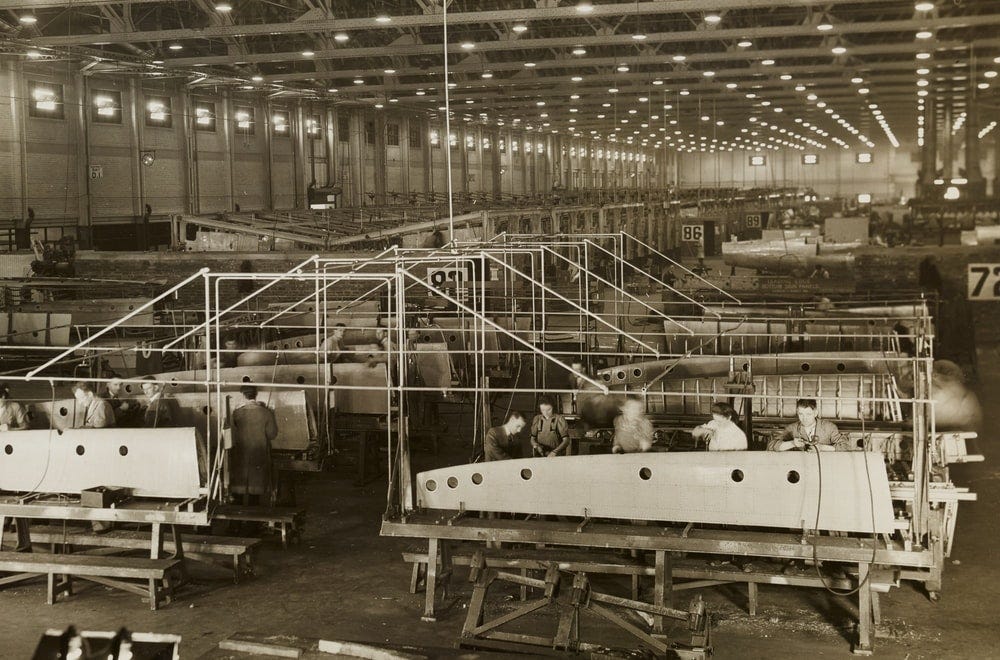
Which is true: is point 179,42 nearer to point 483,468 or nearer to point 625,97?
point 625,97

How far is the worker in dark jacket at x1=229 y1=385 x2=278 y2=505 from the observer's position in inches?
514

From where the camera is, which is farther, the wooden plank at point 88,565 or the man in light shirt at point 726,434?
the man in light shirt at point 726,434

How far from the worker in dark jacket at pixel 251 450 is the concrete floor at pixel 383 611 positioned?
795 millimetres

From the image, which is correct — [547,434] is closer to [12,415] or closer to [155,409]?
[155,409]

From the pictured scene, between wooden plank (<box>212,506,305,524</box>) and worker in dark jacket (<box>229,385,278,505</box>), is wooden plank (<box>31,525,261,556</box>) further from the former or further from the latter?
worker in dark jacket (<box>229,385,278,505</box>)

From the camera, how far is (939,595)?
35.4 ft

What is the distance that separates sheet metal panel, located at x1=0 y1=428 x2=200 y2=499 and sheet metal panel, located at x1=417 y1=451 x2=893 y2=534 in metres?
2.77

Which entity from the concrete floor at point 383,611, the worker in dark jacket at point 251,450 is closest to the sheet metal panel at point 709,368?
the concrete floor at point 383,611

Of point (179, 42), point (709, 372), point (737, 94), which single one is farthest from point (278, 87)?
point (709, 372)

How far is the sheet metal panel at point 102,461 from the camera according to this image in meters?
11.7

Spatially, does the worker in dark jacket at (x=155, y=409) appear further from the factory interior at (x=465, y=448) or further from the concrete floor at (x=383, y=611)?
the concrete floor at (x=383, y=611)

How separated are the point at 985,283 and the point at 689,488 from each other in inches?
415

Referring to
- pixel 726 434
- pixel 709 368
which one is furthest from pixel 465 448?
pixel 726 434

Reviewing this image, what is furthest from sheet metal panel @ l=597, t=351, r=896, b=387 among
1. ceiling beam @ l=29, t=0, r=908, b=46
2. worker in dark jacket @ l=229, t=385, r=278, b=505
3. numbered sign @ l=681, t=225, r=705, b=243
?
numbered sign @ l=681, t=225, r=705, b=243
